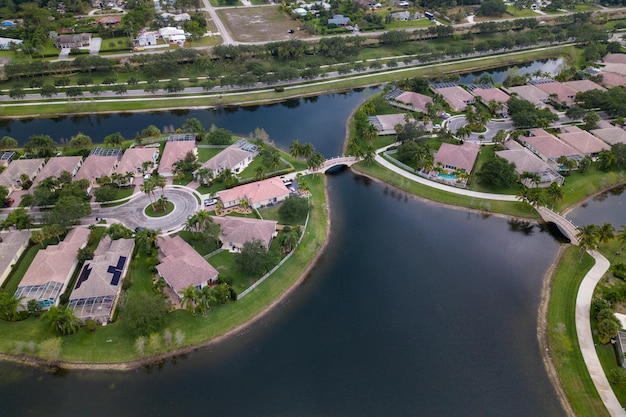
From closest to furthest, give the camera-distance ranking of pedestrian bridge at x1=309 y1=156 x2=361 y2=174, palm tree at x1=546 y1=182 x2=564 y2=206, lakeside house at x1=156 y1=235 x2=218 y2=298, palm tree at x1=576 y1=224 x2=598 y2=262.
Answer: lakeside house at x1=156 y1=235 x2=218 y2=298, palm tree at x1=576 y1=224 x2=598 y2=262, palm tree at x1=546 y1=182 x2=564 y2=206, pedestrian bridge at x1=309 y1=156 x2=361 y2=174

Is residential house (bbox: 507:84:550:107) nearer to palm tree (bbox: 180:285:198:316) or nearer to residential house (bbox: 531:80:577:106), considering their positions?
residential house (bbox: 531:80:577:106)

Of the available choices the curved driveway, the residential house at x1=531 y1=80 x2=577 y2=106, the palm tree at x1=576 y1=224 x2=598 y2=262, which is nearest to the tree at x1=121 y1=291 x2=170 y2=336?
the curved driveway

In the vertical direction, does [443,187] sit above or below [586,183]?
below

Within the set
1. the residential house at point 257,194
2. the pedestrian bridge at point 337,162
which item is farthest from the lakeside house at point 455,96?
the residential house at point 257,194

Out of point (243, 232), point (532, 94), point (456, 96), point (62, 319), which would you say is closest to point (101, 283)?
point (62, 319)

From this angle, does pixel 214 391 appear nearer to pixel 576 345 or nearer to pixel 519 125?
pixel 576 345

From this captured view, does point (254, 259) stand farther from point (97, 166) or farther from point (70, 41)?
point (70, 41)
